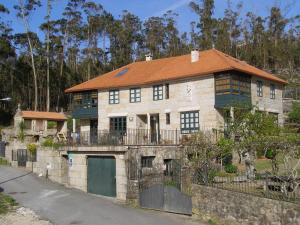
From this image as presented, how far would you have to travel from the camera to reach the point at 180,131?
30.3 m

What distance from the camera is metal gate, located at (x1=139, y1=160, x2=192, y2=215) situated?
18750 millimetres

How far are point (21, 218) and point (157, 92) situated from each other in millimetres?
16825

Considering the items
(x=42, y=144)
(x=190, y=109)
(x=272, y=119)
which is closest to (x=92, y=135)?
(x=42, y=144)

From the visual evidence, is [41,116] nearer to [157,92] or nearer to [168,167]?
[157,92]

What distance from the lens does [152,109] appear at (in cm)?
3278

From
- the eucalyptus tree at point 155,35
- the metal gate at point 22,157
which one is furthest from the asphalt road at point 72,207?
the eucalyptus tree at point 155,35

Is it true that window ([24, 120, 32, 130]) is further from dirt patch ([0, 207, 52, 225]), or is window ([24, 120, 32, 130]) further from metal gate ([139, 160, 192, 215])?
metal gate ([139, 160, 192, 215])

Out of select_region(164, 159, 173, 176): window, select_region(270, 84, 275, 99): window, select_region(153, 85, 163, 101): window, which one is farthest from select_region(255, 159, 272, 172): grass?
select_region(153, 85, 163, 101): window

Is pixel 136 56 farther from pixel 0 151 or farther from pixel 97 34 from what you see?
pixel 0 151

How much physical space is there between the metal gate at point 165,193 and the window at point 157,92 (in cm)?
1101

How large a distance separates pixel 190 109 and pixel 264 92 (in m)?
6.45

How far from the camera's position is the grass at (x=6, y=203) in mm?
20170

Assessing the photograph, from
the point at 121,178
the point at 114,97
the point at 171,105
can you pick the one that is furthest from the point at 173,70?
the point at 121,178

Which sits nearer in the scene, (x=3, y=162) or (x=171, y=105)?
(x=171, y=105)
